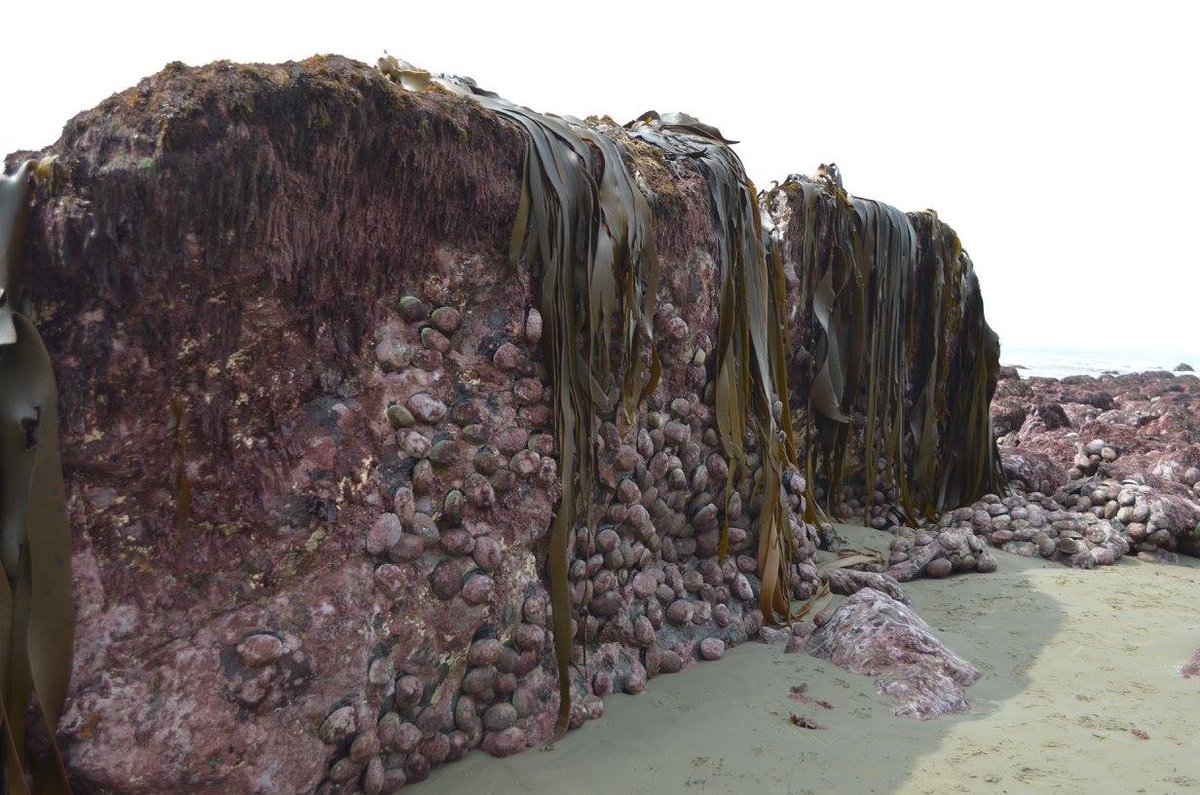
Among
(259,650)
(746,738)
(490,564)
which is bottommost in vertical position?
(746,738)

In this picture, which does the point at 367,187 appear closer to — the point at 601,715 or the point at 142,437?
the point at 142,437

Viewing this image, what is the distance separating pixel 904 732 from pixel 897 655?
0.38 metres

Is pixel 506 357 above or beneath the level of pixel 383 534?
above

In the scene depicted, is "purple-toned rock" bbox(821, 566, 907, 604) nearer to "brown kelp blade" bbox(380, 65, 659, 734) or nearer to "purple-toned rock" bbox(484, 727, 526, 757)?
"brown kelp blade" bbox(380, 65, 659, 734)

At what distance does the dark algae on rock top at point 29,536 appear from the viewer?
63.5 inches

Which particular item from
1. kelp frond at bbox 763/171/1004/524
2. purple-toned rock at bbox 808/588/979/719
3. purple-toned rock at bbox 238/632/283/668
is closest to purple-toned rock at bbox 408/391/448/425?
purple-toned rock at bbox 238/632/283/668

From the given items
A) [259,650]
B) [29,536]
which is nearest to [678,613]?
[259,650]

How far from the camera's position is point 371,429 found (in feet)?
6.76

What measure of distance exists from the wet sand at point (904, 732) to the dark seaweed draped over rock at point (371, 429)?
0.12 metres

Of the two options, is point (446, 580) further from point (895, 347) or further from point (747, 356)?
point (895, 347)

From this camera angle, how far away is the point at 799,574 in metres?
3.19

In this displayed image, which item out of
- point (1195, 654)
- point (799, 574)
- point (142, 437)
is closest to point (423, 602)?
point (142, 437)

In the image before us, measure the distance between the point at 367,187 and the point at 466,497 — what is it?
84 centimetres

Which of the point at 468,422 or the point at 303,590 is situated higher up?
the point at 468,422
